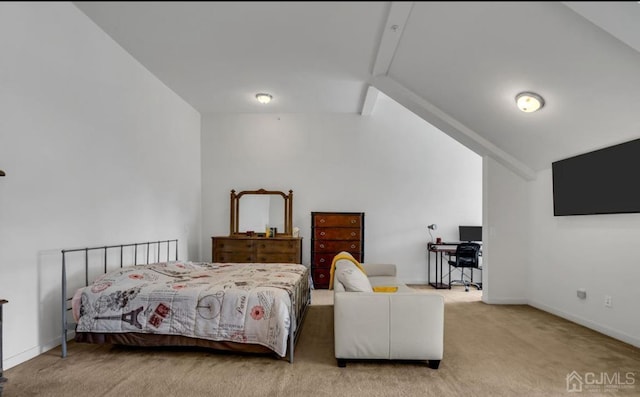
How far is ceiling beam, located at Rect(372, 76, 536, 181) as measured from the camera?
4434mm

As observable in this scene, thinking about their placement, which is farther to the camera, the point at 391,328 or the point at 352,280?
the point at 352,280

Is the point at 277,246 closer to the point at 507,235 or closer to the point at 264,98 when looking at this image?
the point at 264,98

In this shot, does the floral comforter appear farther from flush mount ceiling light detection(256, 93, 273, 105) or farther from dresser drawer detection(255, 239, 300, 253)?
flush mount ceiling light detection(256, 93, 273, 105)

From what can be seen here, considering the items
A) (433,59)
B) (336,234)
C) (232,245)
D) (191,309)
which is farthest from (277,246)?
(433,59)

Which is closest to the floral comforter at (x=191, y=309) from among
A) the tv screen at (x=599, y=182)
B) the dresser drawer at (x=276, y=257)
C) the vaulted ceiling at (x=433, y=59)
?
the vaulted ceiling at (x=433, y=59)

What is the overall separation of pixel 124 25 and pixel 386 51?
2.71 m

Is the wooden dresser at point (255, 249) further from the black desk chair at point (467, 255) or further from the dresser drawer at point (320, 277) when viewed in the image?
the black desk chair at point (467, 255)

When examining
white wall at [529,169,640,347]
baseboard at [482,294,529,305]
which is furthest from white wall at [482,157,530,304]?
white wall at [529,169,640,347]

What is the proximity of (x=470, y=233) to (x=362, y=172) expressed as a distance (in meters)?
2.09

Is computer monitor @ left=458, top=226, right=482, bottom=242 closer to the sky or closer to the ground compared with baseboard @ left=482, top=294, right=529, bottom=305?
closer to the sky

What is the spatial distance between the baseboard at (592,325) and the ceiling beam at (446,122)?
5.35ft

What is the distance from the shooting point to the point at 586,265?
4.13 m

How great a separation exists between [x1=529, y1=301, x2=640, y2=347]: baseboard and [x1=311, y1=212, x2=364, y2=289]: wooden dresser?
2.63 m

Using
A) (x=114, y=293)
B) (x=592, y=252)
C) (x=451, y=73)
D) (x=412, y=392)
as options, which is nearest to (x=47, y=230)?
(x=114, y=293)
